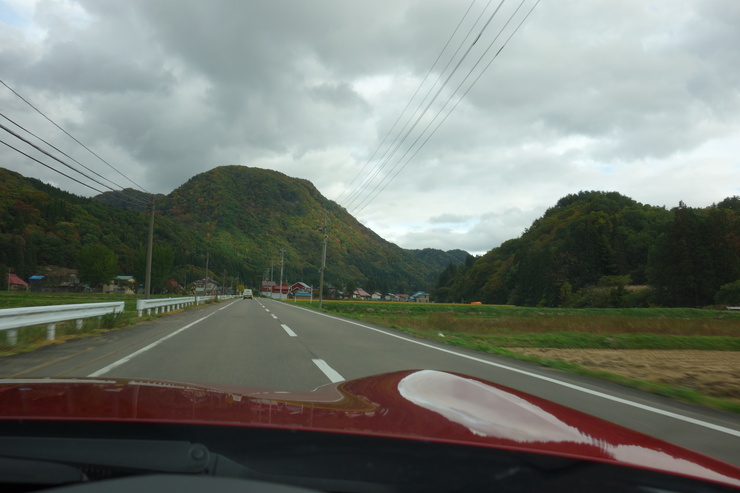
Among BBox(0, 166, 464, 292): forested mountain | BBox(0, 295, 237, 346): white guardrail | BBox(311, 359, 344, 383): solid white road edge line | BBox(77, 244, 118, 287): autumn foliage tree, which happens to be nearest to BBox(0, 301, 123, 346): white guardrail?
BBox(0, 295, 237, 346): white guardrail

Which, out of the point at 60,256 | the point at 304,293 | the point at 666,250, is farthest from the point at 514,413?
the point at 304,293

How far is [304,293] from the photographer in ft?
440

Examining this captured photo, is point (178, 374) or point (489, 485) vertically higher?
point (489, 485)

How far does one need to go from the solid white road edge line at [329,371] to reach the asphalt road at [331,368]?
0.02 m

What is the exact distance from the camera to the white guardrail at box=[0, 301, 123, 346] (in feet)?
29.1

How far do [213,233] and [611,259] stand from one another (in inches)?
4098

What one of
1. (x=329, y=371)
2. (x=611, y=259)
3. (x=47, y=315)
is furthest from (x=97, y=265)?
(x=611, y=259)

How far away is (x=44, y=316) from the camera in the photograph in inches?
406

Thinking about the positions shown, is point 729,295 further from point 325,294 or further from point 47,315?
point 325,294

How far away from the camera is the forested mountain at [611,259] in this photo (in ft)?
199

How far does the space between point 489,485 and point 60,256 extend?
196 ft

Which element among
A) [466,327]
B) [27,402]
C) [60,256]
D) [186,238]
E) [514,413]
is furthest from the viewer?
[186,238]

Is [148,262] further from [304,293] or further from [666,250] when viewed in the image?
[304,293]

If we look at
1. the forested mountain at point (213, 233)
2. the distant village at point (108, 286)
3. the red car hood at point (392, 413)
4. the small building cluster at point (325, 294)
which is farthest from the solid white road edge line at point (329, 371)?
the small building cluster at point (325, 294)
